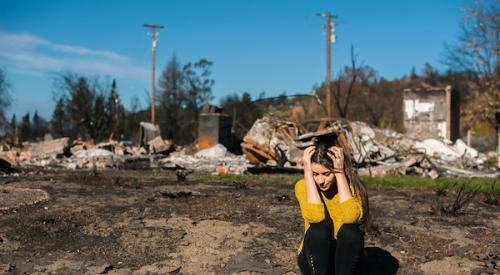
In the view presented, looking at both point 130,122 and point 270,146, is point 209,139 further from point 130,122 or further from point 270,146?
point 130,122

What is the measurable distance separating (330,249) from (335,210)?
28cm

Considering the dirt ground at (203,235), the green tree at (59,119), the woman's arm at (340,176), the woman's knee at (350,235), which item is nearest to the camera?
the woman's knee at (350,235)

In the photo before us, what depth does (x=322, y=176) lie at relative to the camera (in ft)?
11.9

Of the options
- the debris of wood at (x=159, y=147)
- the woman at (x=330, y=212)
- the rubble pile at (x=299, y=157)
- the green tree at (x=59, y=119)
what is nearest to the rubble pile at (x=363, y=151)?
the rubble pile at (x=299, y=157)

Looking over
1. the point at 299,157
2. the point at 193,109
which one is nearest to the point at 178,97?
the point at 193,109

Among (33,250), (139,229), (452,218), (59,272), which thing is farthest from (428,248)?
(33,250)

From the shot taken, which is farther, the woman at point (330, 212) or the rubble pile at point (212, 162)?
the rubble pile at point (212, 162)

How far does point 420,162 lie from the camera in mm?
12633

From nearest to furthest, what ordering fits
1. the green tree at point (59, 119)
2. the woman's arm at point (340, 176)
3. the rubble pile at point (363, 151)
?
1. the woman's arm at point (340, 176)
2. the rubble pile at point (363, 151)
3. the green tree at point (59, 119)

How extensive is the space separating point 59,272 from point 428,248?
334 centimetres

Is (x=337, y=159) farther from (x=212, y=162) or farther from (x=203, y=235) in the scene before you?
(x=212, y=162)

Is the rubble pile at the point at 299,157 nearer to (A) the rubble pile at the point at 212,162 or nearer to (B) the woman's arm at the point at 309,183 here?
(A) the rubble pile at the point at 212,162

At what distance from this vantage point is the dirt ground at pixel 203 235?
175 inches

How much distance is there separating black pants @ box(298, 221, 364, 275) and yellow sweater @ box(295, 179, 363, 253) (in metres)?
0.05
